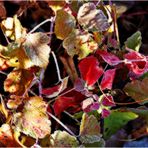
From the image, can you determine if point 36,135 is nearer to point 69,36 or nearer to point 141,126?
point 69,36

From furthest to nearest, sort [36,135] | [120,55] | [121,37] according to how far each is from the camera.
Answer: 1. [121,37]
2. [120,55]
3. [36,135]

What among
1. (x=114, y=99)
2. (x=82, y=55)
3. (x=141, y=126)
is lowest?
(x=141, y=126)

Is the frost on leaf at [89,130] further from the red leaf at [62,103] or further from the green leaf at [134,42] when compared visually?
the green leaf at [134,42]

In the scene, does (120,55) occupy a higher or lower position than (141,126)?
higher

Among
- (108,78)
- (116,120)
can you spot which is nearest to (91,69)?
(108,78)

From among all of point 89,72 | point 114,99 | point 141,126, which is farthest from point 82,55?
point 141,126

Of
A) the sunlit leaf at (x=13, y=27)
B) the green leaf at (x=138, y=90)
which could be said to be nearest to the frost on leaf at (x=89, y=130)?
the green leaf at (x=138, y=90)

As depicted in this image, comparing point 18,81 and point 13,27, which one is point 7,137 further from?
point 13,27
